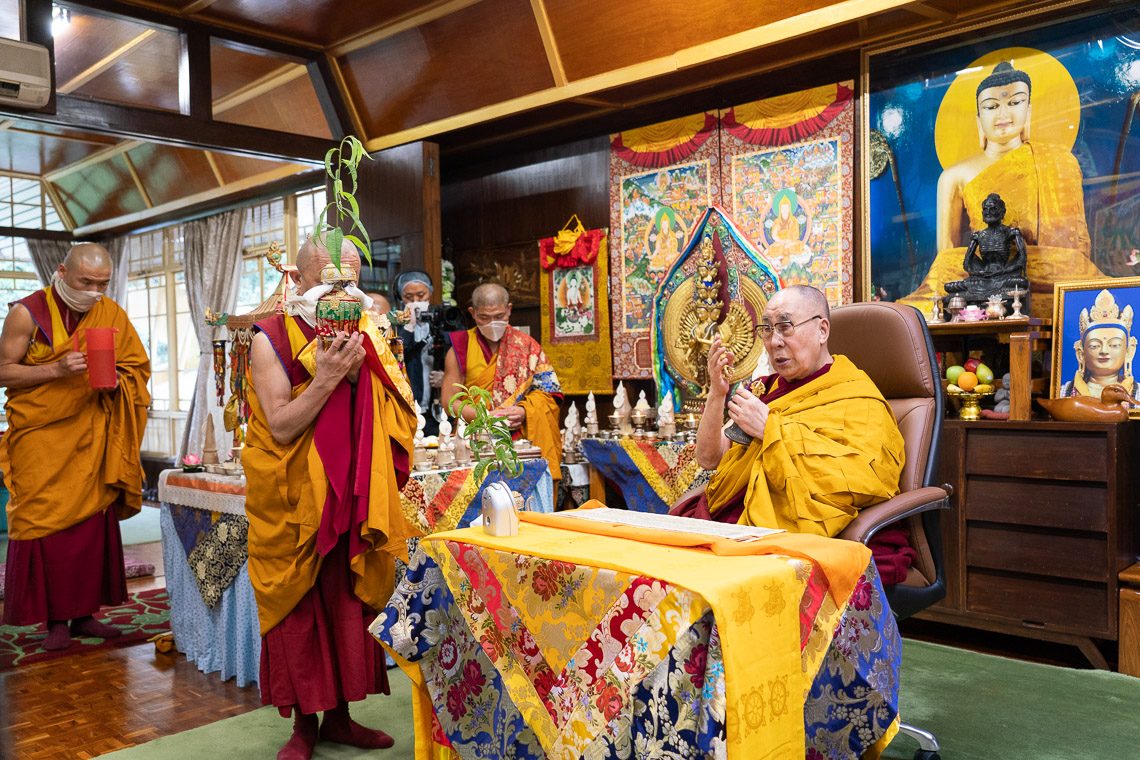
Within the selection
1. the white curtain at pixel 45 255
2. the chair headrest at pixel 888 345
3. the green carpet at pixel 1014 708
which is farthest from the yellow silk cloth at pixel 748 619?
the white curtain at pixel 45 255

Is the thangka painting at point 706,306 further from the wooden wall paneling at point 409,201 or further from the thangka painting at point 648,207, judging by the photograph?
the wooden wall paneling at point 409,201

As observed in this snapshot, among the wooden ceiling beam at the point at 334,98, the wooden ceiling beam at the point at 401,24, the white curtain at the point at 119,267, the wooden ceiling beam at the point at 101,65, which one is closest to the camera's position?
the wooden ceiling beam at the point at 101,65

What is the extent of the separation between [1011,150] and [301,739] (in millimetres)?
3604

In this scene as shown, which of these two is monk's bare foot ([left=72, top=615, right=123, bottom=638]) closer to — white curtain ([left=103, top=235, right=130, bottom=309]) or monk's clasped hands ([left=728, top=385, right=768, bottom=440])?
monk's clasped hands ([left=728, top=385, right=768, bottom=440])

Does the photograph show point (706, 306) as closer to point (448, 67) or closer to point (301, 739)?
point (448, 67)

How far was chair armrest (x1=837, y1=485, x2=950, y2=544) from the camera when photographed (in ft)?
7.54

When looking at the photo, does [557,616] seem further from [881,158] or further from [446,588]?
[881,158]

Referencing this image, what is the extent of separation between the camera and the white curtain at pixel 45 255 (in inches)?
413

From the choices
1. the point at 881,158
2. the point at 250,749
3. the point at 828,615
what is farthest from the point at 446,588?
the point at 881,158

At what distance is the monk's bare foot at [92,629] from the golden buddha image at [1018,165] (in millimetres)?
3893

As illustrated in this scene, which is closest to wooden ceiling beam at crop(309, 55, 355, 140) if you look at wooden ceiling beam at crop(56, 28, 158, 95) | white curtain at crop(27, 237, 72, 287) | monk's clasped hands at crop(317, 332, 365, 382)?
wooden ceiling beam at crop(56, 28, 158, 95)

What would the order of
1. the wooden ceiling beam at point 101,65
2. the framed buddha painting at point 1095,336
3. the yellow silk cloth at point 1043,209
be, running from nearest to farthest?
the framed buddha painting at point 1095,336
the yellow silk cloth at point 1043,209
the wooden ceiling beam at point 101,65

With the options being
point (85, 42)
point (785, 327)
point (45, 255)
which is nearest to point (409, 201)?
point (85, 42)

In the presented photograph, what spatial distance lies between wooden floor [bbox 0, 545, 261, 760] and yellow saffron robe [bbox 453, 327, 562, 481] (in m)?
1.76
